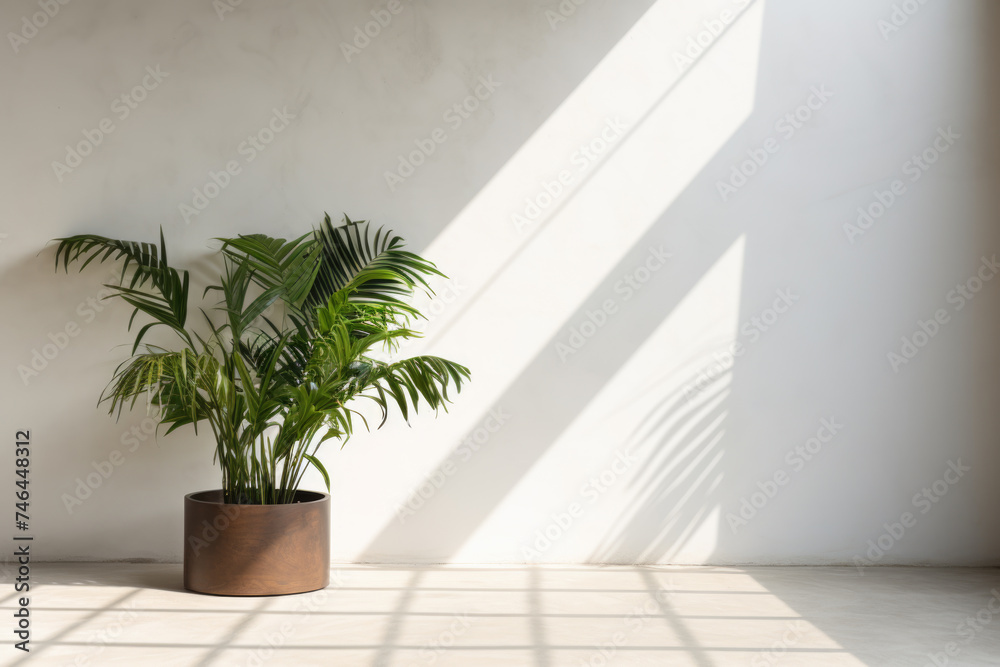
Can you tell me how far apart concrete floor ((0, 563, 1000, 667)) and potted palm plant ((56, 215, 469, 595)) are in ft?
0.66

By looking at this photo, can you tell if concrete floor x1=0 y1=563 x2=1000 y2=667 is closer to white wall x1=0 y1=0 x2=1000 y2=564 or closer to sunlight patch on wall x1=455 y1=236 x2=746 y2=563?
sunlight patch on wall x1=455 y1=236 x2=746 y2=563

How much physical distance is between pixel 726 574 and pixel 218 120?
117 inches

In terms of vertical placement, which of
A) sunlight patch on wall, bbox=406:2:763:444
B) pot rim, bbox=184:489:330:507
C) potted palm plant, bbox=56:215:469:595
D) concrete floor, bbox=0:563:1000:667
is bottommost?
concrete floor, bbox=0:563:1000:667

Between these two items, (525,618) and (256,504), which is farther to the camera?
(256,504)

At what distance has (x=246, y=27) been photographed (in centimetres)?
375

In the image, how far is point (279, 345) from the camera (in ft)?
10.6

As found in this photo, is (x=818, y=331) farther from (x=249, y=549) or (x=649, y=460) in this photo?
(x=249, y=549)

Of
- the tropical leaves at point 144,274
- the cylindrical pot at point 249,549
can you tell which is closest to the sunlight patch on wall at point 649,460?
the cylindrical pot at point 249,549

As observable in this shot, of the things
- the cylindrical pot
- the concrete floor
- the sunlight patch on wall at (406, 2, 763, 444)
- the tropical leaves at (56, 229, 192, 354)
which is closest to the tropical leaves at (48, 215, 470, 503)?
the tropical leaves at (56, 229, 192, 354)

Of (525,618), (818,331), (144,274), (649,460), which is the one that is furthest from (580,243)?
(144,274)

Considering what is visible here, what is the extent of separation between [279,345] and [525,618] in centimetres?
135

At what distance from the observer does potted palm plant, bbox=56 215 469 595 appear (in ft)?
10.1

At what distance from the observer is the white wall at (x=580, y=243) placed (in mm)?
3672

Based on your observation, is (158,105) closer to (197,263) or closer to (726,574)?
(197,263)
